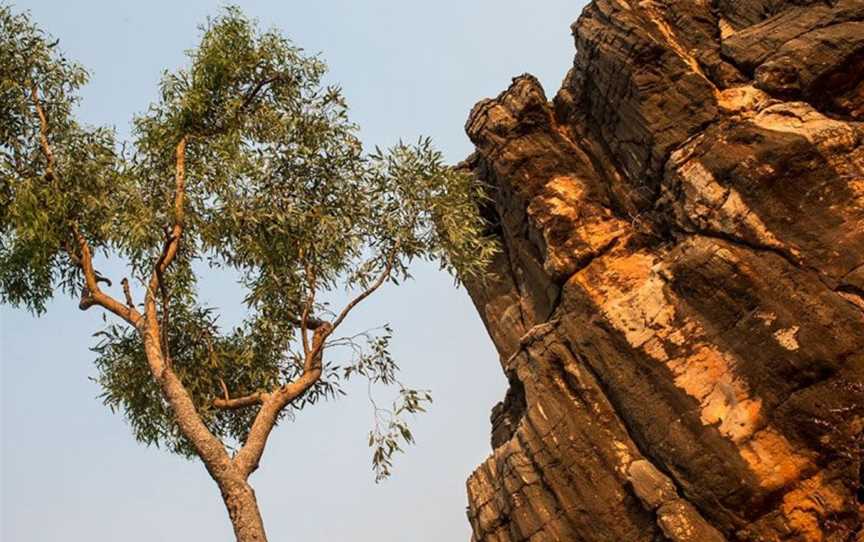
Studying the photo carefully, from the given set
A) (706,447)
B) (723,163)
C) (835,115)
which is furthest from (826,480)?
(835,115)

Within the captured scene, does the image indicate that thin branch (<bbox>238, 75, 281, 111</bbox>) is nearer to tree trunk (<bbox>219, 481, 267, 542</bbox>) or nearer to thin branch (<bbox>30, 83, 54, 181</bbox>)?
thin branch (<bbox>30, 83, 54, 181</bbox>)

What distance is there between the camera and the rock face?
52.9ft

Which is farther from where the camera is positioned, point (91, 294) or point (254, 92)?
point (254, 92)

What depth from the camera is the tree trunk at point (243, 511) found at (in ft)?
50.4

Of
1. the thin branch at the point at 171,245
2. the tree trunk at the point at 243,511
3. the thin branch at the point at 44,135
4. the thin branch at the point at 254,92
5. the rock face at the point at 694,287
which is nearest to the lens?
the tree trunk at the point at 243,511

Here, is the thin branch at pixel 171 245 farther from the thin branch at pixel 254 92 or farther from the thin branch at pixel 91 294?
the thin branch at pixel 254 92

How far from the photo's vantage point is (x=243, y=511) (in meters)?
15.6

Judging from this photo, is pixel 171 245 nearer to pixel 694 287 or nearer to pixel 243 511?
pixel 243 511

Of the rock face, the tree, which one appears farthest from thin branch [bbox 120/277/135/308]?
the rock face

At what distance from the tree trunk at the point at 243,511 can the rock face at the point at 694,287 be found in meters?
7.27

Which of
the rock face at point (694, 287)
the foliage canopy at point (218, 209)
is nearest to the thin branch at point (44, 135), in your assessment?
the foliage canopy at point (218, 209)

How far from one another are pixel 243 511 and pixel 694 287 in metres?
11.6

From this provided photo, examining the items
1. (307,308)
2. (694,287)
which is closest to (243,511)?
(307,308)

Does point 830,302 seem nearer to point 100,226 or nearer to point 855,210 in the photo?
point 855,210
